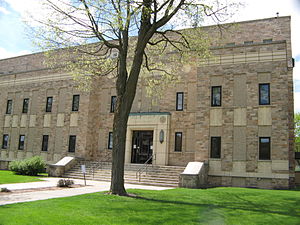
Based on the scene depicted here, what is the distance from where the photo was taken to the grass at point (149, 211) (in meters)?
7.76

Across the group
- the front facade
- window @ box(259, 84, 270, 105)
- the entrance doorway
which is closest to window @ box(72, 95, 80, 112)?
the front facade

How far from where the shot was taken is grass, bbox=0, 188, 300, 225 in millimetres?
7758

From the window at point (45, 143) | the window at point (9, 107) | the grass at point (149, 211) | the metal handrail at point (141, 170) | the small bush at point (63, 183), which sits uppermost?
the window at point (9, 107)

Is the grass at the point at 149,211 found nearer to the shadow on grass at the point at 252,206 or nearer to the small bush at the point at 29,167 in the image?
the shadow on grass at the point at 252,206

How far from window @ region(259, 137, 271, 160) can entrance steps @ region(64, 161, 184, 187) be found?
521cm

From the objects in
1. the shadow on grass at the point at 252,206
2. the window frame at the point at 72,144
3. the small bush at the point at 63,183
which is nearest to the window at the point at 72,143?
the window frame at the point at 72,144

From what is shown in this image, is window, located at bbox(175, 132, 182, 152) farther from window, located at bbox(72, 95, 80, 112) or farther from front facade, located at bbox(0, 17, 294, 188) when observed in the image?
window, located at bbox(72, 95, 80, 112)

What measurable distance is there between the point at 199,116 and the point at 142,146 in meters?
5.76

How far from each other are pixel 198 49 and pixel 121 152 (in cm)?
716

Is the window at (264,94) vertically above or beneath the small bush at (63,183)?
above

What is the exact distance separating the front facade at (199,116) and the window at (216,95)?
0.23 feet

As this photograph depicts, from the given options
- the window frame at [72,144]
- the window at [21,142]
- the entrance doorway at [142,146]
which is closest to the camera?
the entrance doorway at [142,146]

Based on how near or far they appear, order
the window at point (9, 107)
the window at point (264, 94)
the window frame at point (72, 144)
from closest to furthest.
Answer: the window at point (264, 94)
the window frame at point (72, 144)
the window at point (9, 107)

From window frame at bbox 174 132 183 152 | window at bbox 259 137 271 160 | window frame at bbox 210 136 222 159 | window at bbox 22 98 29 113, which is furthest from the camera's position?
window at bbox 22 98 29 113
